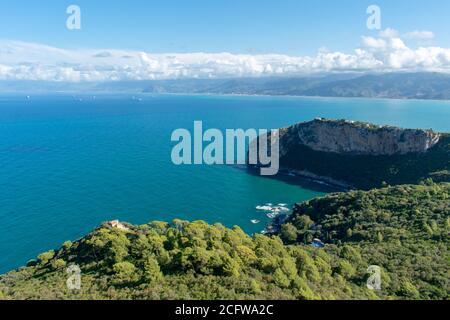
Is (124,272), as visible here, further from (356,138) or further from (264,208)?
(356,138)

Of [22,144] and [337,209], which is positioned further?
[22,144]

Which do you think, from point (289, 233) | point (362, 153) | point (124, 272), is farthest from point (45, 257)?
point (362, 153)

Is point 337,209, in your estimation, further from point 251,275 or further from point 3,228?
point 3,228
